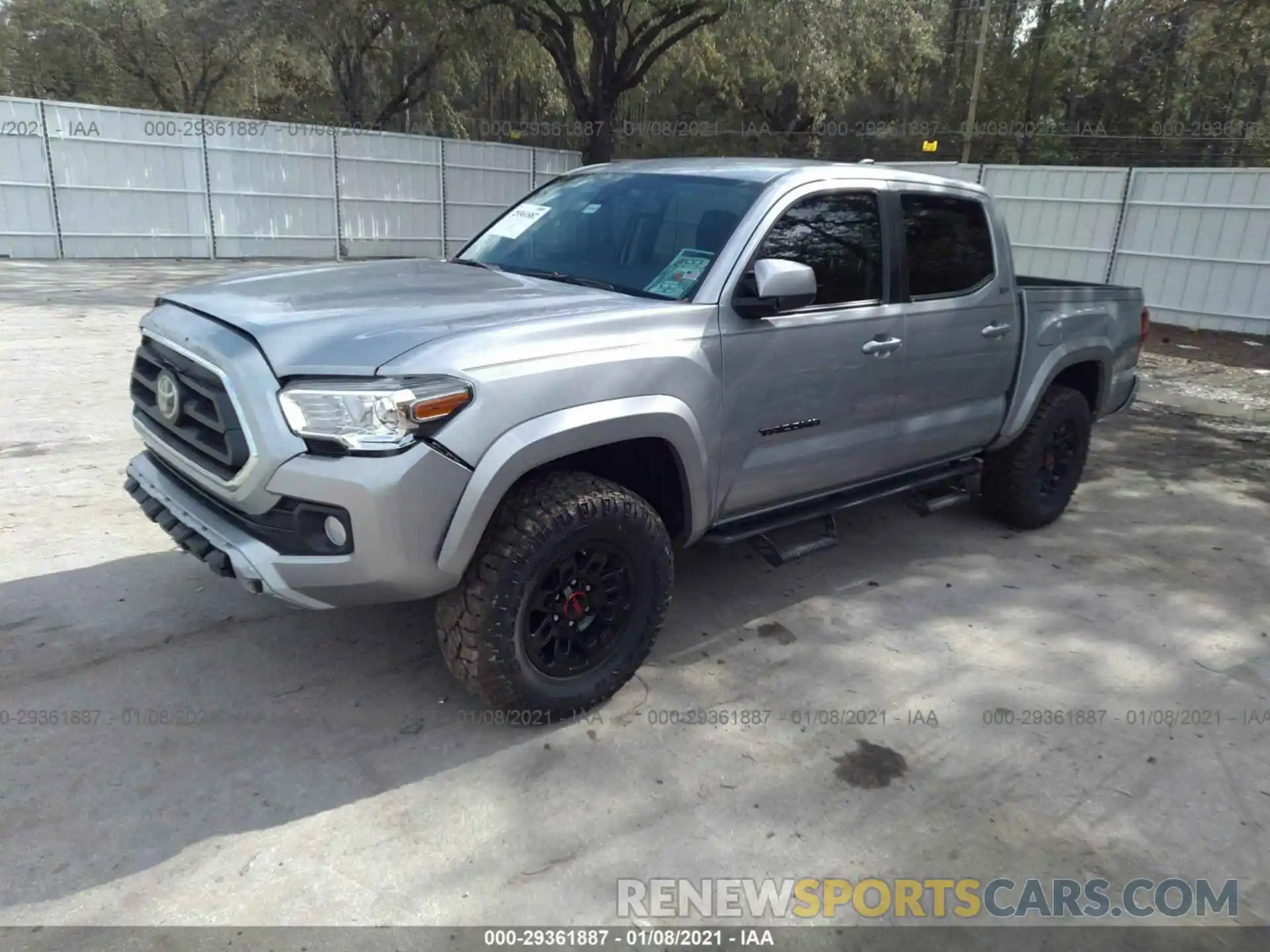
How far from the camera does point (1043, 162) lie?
29.7 metres

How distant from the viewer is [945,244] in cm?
456

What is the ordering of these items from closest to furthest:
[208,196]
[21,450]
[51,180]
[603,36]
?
[21,450] < [51,180] < [208,196] < [603,36]

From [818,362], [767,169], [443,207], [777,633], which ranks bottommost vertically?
[777,633]

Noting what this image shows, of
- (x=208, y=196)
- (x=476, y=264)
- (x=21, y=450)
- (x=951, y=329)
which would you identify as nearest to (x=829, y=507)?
(x=951, y=329)

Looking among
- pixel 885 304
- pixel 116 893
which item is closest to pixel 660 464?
pixel 885 304

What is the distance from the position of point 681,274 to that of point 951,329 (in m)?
1.60

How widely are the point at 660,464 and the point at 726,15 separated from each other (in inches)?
601

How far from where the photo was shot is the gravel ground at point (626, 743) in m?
2.59

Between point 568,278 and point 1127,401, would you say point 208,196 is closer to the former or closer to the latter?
point 568,278

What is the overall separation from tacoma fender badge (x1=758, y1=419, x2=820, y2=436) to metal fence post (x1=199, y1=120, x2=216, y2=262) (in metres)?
16.1

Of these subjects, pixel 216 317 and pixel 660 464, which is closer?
pixel 216 317

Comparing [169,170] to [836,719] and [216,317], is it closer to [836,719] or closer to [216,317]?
[216,317]

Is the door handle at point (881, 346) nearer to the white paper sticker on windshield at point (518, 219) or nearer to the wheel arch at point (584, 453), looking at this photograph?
the wheel arch at point (584, 453)

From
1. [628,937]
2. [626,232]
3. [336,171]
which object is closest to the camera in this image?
[628,937]
